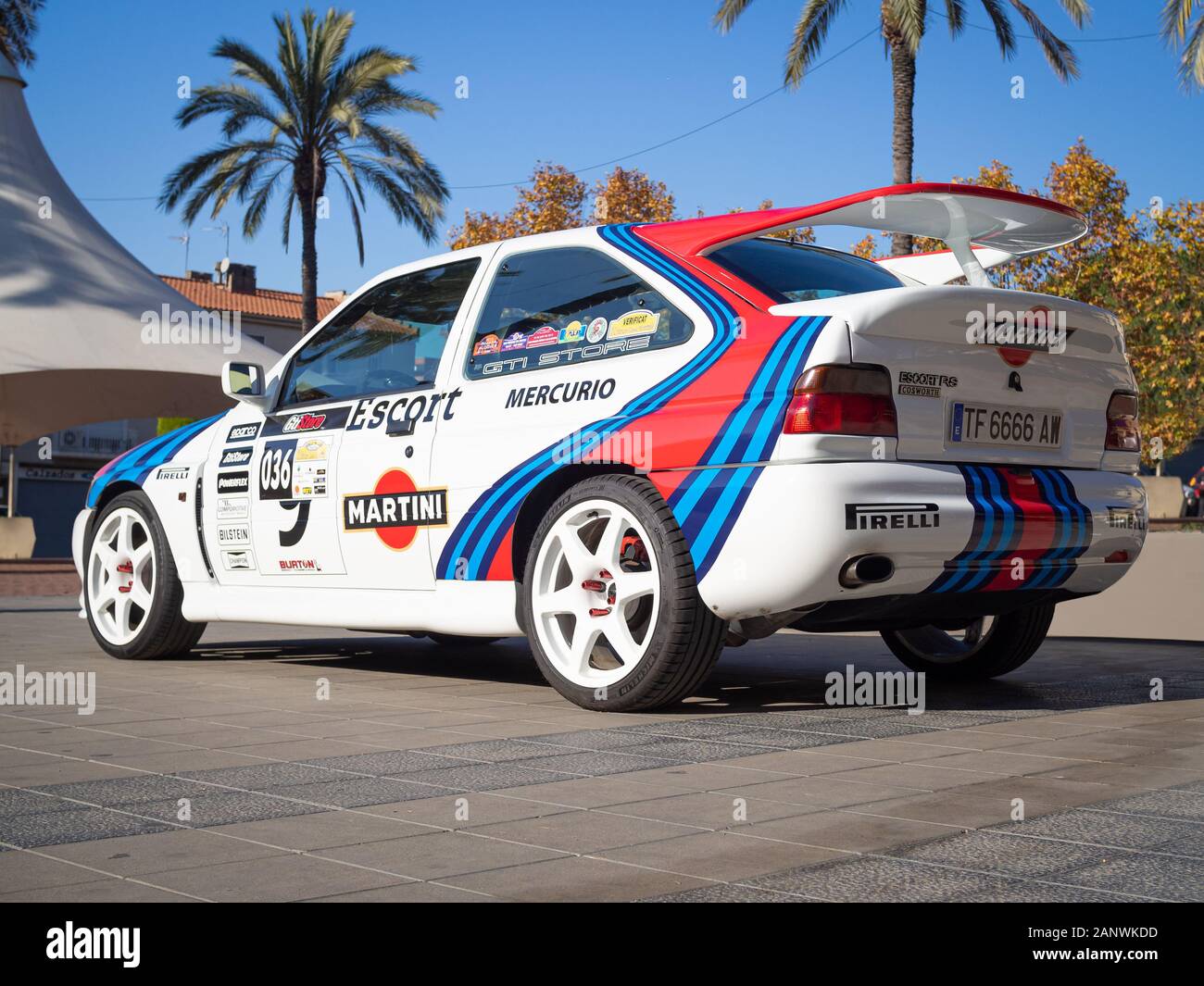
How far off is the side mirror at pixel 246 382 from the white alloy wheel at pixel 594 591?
86.5 inches

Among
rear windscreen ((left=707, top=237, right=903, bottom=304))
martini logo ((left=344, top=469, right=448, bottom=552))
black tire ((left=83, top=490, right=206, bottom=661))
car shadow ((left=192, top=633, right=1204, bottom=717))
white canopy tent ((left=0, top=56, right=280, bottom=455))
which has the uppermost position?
white canopy tent ((left=0, top=56, right=280, bottom=455))

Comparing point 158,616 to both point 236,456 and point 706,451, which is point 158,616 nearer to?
point 236,456

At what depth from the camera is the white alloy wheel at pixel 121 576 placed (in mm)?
7441

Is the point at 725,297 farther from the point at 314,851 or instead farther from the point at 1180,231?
the point at 1180,231

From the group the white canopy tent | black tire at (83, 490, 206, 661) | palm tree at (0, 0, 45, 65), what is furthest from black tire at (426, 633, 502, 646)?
palm tree at (0, 0, 45, 65)

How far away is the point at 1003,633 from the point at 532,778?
3.09m

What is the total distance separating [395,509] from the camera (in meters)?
5.95

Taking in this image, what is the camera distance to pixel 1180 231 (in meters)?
40.8

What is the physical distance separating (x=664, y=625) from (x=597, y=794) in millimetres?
1249

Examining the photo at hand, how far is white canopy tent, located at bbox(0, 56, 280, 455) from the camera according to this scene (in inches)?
816

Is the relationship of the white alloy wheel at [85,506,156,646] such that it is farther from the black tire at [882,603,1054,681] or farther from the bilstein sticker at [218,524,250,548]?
the black tire at [882,603,1054,681]

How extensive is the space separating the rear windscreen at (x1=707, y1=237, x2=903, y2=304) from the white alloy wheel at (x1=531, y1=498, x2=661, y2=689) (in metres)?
0.98

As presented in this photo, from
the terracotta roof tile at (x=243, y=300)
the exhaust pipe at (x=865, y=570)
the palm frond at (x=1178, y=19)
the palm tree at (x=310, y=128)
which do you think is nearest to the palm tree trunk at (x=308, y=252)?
the palm tree at (x=310, y=128)
